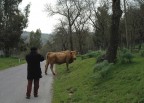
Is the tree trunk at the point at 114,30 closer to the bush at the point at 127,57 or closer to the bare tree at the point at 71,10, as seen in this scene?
the bush at the point at 127,57

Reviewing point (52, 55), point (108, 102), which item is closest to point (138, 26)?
point (52, 55)

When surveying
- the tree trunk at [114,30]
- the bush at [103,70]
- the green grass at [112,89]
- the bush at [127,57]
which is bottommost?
the green grass at [112,89]

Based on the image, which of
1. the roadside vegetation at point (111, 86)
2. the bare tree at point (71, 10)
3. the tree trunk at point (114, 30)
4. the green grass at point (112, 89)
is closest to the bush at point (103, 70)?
the roadside vegetation at point (111, 86)

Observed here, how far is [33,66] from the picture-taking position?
46.1ft

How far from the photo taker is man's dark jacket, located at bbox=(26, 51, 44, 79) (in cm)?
1398

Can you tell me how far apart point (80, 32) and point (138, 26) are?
22.7 m

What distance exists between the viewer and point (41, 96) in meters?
14.1

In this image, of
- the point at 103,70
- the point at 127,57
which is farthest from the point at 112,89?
the point at 127,57

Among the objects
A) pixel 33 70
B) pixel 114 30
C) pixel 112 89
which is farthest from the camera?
pixel 114 30

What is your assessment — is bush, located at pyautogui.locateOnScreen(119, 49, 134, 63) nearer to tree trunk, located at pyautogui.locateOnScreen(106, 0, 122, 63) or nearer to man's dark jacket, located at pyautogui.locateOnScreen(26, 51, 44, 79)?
tree trunk, located at pyautogui.locateOnScreen(106, 0, 122, 63)

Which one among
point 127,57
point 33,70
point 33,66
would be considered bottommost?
point 33,70

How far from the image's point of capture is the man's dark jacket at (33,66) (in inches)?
550

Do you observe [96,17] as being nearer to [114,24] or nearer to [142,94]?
[114,24]

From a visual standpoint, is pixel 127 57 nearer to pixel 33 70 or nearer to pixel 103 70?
pixel 103 70
